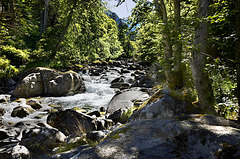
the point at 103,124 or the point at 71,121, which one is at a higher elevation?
the point at 71,121

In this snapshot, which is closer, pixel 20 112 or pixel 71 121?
pixel 71 121

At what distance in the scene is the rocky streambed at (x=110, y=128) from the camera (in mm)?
1392

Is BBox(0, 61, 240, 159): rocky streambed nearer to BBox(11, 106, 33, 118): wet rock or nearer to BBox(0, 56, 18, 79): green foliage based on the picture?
BBox(11, 106, 33, 118): wet rock

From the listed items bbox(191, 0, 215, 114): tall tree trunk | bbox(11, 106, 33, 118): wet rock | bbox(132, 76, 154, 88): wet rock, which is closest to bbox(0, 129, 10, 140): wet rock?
bbox(11, 106, 33, 118): wet rock

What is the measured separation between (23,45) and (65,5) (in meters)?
7.04

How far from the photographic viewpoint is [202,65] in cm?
321

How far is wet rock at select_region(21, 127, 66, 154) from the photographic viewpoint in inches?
156

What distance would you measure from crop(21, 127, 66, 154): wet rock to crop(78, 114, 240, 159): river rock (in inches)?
124

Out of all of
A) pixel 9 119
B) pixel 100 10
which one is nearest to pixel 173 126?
pixel 9 119

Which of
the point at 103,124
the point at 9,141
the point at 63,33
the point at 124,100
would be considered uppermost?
the point at 63,33

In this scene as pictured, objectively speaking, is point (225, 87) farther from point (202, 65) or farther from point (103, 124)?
point (103, 124)

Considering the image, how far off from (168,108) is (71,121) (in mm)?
3704

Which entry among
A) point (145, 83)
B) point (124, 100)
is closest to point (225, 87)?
point (124, 100)

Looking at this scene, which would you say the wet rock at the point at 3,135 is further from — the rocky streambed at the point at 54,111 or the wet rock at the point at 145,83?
the wet rock at the point at 145,83
